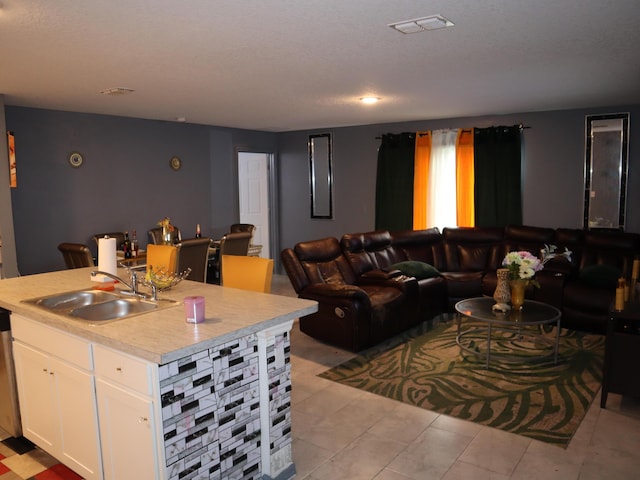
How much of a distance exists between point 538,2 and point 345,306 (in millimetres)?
2918

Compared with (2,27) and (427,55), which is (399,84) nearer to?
(427,55)

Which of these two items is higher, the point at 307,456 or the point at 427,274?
the point at 427,274

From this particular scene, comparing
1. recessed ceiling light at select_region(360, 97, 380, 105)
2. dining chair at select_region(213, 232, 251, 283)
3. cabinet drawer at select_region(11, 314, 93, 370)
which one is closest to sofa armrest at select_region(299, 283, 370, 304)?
Answer: dining chair at select_region(213, 232, 251, 283)

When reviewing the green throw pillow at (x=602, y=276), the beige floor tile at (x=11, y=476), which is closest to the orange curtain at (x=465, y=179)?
the green throw pillow at (x=602, y=276)

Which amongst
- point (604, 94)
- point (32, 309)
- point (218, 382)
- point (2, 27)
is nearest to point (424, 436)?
point (218, 382)

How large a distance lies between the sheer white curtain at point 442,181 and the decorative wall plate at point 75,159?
15.0 ft

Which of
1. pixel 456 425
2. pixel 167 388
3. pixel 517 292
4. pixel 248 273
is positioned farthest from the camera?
pixel 517 292

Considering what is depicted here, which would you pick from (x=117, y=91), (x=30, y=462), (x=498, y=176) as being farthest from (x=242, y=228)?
(x=30, y=462)

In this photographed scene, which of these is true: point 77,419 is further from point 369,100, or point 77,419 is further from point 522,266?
point 369,100

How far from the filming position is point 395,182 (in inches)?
295

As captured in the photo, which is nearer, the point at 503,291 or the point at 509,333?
the point at 503,291

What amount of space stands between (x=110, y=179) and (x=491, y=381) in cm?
493

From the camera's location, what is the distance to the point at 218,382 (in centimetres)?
230

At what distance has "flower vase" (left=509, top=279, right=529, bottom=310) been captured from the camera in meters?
4.44
